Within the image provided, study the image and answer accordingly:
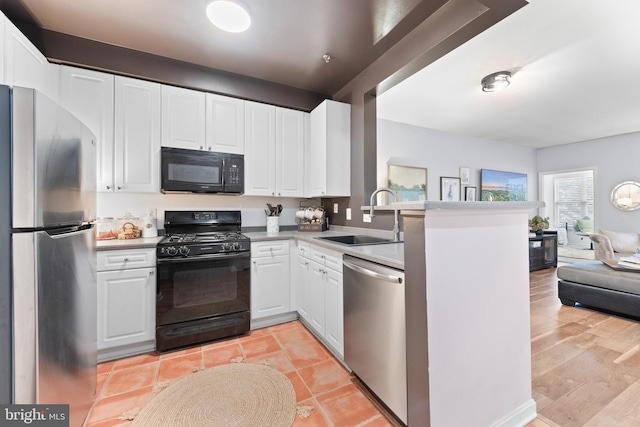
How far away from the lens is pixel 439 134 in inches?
195

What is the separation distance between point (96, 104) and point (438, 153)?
498 cm

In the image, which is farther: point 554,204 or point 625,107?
point 554,204

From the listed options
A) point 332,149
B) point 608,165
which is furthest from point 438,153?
point 608,165

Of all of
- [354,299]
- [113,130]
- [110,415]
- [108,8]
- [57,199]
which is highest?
[108,8]

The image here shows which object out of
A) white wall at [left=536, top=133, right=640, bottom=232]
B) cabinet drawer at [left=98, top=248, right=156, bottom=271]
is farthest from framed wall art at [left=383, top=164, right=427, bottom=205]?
white wall at [left=536, top=133, right=640, bottom=232]

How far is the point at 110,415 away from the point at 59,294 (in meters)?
0.88

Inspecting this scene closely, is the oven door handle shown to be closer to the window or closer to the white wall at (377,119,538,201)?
the white wall at (377,119,538,201)

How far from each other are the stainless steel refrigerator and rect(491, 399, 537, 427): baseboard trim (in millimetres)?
2055

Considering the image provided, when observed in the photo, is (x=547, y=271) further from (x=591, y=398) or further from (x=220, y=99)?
(x=220, y=99)

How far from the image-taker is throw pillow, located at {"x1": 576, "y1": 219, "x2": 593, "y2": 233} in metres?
5.81

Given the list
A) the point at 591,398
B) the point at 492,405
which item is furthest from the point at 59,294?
the point at 591,398

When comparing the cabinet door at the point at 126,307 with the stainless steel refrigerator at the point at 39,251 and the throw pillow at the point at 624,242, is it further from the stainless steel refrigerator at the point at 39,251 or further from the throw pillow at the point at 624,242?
the throw pillow at the point at 624,242

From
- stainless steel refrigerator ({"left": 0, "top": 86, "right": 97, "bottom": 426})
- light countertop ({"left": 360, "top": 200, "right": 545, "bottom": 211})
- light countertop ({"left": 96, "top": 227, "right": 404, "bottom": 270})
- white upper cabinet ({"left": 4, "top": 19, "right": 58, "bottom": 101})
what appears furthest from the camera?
white upper cabinet ({"left": 4, "top": 19, "right": 58, "bottom": 101})

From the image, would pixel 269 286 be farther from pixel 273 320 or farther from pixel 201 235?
pixel 201 235
